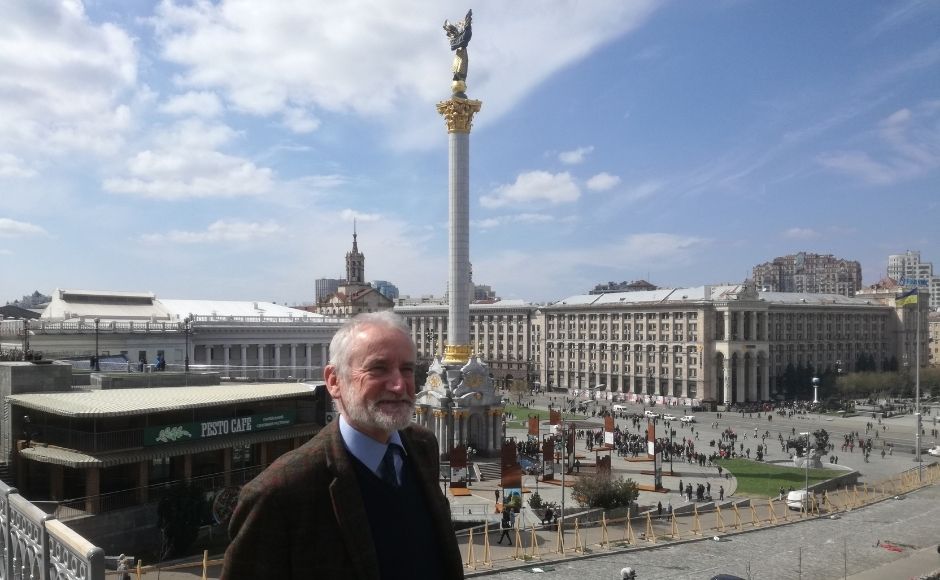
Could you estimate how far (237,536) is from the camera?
3.26 meters

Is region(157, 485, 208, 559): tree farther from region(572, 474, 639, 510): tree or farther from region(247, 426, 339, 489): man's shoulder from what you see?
region(247, 426, 339, 489): man's shoulder

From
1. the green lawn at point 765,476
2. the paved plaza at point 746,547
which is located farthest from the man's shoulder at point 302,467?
the green lawn at point 765,476

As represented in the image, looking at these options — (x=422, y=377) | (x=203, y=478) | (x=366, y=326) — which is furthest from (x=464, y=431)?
(x=366, y=326)

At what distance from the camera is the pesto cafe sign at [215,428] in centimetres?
2489

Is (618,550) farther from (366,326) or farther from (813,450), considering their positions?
(813,450)

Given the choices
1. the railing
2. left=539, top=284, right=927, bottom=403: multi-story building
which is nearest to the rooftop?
the railing

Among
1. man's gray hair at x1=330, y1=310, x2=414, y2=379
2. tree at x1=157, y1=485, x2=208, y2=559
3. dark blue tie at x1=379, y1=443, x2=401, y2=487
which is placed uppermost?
man's gray hair at x1=330, y1=310, x2=414, y2=379

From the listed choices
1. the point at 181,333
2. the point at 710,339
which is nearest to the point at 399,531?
the point at 181,333

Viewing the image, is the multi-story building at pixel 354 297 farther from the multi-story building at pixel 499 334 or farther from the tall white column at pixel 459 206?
the tall white column at pixel 459 206

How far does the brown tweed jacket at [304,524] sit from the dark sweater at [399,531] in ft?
0.49

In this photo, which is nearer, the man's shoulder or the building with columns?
the man's shoulder

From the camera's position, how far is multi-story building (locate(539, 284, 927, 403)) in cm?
9419

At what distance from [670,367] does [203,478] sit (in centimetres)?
8111

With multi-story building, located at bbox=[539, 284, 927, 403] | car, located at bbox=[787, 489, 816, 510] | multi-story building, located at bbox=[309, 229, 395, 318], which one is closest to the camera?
car, located at bbox=[787, 489, 816, 510]
